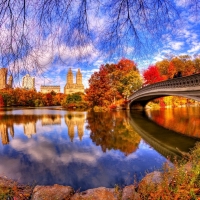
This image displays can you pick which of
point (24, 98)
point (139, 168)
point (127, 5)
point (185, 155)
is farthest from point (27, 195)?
point (24, 98)

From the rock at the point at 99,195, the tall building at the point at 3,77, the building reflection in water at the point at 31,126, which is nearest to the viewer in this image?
the tall building at the point at 3,77

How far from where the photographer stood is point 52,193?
156 inches

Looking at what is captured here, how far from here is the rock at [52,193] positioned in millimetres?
3828

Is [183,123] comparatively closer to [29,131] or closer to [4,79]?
[29,131]

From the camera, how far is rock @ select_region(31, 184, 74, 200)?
12.6ft

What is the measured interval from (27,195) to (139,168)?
3.90 metres

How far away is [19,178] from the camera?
18.9ft

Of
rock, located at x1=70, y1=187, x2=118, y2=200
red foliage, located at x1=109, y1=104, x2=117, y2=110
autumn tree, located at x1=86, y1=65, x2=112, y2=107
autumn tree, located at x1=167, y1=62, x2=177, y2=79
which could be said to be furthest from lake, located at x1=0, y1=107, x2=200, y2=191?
autumn tree, located at x1=167, y1=62, x2=177, y2=79

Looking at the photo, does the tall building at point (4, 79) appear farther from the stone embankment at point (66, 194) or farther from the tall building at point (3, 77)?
the stone embankment at point (66, 194)

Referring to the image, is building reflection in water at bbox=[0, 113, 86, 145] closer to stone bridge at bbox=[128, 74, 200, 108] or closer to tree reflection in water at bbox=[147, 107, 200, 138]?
tree reflection in water at bbox=[147, 107, 200, 138]

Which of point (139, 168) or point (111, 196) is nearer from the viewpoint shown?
point (111, 196)

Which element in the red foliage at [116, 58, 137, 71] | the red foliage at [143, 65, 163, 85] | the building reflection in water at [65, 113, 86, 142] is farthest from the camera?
the red foliage at [143, 65, 163, 85]

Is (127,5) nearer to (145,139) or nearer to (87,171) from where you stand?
(87,171)

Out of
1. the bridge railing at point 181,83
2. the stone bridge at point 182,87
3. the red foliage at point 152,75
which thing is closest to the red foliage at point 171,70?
the red foliage at point 152,75
